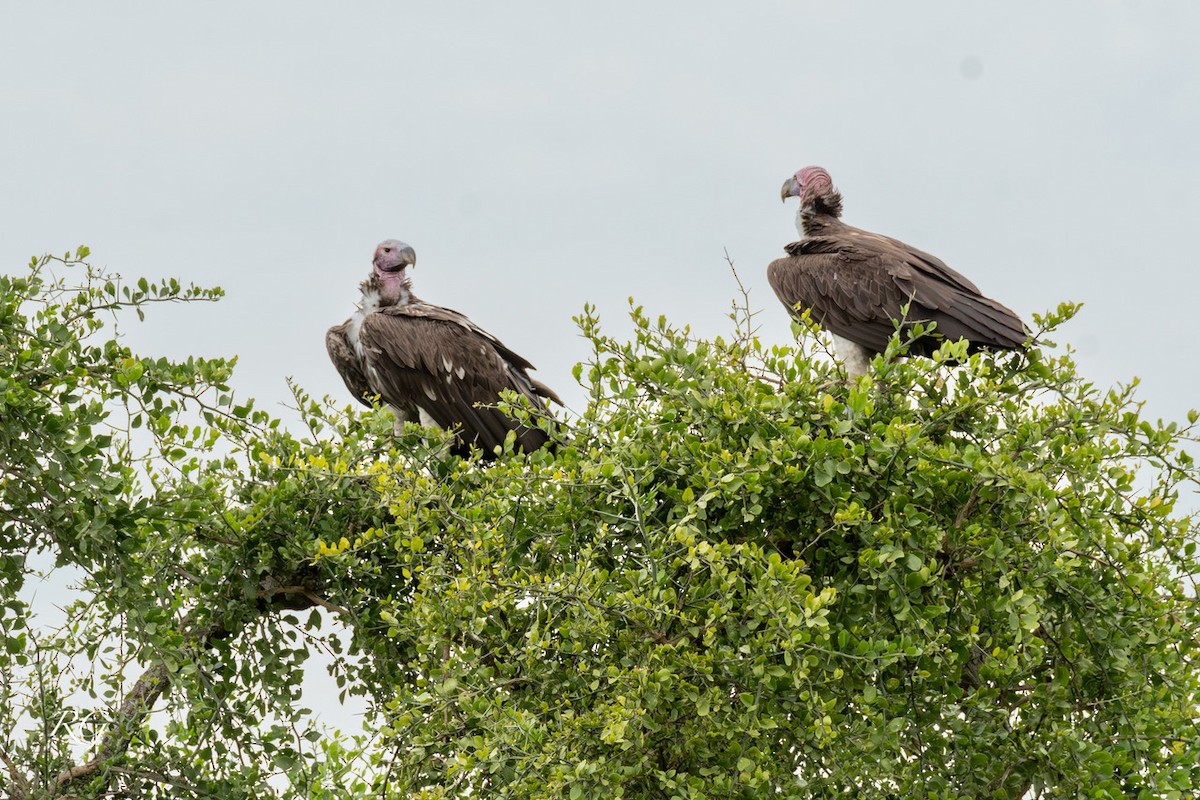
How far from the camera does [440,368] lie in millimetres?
9359

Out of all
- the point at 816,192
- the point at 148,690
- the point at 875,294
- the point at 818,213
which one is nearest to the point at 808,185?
the point at 816,192

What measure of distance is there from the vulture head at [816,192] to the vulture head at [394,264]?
308cm

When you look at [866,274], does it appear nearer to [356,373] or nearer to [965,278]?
[965,278]

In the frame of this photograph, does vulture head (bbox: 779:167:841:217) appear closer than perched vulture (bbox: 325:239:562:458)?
No

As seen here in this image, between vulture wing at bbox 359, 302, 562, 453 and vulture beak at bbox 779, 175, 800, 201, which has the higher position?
vulture beak at bbox 779, 175, 800, 201

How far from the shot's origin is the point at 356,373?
984cm

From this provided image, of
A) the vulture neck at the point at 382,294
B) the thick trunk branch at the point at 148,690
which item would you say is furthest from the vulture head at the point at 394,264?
the thick trunk branch at the point at 148,690

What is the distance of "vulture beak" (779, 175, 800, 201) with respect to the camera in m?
9.84

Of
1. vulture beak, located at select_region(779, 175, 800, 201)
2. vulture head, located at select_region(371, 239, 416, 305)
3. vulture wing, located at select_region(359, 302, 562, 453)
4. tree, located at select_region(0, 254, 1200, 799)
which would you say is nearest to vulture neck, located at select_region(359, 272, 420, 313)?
vulture head, located at select_region(371, 239, 416, 305)

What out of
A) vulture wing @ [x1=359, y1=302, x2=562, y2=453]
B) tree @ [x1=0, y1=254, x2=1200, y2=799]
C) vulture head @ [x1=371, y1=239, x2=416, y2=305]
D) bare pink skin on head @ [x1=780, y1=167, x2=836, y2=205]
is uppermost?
vulture head @ [x1=371, y1=239, x2=416, y2=305]

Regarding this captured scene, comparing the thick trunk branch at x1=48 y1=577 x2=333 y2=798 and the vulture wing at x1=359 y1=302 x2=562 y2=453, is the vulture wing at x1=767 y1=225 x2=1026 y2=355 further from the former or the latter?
the thick trunk branch at x1=48 y1=577 x2=333 y2=798

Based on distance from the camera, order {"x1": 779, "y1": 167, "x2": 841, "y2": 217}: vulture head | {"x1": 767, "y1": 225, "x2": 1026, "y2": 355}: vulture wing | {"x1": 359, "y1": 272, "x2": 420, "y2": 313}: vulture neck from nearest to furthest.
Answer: {"x1": 767, "y1": 225, "x2": 1026, "y2": 355}: vulture wing
{"x1": 779, "y1": 167, "x2": 841, "y2": 217}: vulture head
{"x1": 359, "y1": 272, "x2": 420, "y2": 313}: vulture neck

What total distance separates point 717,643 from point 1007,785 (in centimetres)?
128

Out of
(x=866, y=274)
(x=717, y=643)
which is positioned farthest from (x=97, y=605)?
(x=866, y=274)
